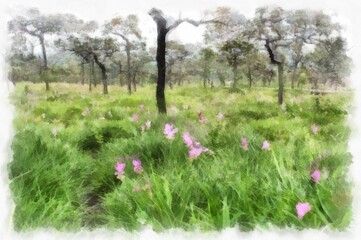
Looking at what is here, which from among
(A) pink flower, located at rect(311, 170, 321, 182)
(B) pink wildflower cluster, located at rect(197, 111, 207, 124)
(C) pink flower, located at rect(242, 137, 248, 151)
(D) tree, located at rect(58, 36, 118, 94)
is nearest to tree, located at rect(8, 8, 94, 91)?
(D) tree, located at rect(58, 36, 118, 94)

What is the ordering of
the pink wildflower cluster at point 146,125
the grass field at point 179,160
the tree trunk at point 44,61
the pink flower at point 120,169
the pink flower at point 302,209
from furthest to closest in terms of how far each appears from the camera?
the pink wildflower cluster at point 146,125, the tree trunk at point 44,61, the pink flower at point 120,169, the grass field at point 179,160, the pink flower at point 302,209

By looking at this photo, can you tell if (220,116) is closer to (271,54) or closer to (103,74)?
(271,54)

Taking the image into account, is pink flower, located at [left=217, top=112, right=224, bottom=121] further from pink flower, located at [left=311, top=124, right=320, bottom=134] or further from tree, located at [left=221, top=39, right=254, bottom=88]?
pink flower, located at [left=311, top=124, right=320, bottom=134]

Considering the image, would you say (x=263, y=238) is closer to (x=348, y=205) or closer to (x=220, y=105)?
(x=348, y=205)

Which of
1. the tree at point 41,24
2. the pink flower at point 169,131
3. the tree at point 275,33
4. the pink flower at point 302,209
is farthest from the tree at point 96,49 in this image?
the pink flower at point 302,209

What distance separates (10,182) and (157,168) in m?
1.29

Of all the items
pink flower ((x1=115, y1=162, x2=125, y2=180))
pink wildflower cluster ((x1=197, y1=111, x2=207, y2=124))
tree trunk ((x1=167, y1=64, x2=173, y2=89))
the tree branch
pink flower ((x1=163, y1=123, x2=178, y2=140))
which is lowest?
pink flower ((x1=115, y1=162, x2=125, y2=180))

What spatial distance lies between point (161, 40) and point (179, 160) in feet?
3.60

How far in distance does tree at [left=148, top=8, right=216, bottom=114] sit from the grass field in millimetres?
71

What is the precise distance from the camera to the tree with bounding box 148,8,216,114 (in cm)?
419

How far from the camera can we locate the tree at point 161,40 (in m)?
4.19

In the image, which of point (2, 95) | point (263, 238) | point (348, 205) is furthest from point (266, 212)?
point (2, 95)

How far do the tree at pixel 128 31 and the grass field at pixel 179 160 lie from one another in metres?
0.34

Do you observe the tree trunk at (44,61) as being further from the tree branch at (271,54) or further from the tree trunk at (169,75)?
the tree branch at (271,54)
